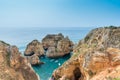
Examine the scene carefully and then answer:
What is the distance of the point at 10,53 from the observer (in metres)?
20.1

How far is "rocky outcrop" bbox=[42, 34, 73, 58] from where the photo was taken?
65200 millimetres

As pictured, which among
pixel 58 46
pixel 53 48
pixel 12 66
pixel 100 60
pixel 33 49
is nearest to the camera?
pixel 100 60

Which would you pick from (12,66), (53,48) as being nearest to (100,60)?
(12,66)

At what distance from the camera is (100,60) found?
1338cm

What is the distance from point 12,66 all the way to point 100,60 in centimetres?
803

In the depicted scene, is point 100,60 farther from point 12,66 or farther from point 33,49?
point 33,49

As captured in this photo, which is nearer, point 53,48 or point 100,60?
point 100,60

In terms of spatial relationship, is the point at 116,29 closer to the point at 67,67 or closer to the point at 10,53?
the point at 67,67

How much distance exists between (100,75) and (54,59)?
48.3m

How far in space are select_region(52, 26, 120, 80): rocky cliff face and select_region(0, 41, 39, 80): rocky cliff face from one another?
3.50 m

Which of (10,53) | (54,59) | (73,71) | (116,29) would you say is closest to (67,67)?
(73,71)

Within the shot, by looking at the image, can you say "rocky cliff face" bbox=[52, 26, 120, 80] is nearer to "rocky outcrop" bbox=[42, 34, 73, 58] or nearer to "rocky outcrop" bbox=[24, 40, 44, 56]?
"rocky outcrop" bbox=[42, 34, 73, 58]

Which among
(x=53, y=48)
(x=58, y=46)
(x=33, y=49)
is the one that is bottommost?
(x=33, y=49)

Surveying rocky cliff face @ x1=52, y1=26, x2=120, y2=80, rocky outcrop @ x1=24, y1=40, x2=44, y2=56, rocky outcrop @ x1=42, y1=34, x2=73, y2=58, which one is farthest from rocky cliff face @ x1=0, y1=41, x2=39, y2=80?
rocky outcrop @ x1=24, y1=40, x2=44, y2=56
